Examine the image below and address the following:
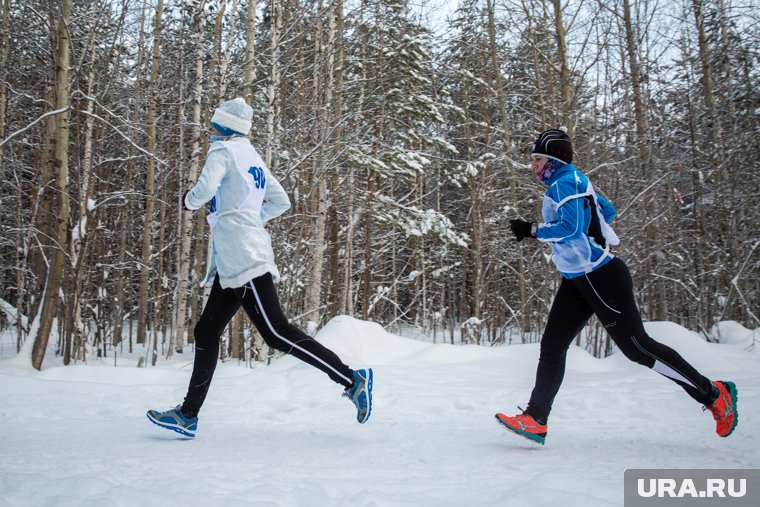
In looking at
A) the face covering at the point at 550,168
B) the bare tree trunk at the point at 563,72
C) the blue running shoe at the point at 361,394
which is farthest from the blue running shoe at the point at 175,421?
the bare tree trunk at the point at 563,72

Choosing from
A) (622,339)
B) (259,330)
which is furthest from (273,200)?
(622,339)

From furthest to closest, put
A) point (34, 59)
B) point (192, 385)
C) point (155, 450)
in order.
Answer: point (34, 59), point (192, 385), point (155, 450)

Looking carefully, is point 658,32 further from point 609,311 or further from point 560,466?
point 560,466

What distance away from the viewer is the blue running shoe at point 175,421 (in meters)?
3.22

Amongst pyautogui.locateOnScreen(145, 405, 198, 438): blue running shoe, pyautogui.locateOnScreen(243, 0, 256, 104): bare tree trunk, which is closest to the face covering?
pyautogui.locateOnScreen(145, 405, 198, 438): blue running shoe

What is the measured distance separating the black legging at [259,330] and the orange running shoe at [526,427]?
936mm

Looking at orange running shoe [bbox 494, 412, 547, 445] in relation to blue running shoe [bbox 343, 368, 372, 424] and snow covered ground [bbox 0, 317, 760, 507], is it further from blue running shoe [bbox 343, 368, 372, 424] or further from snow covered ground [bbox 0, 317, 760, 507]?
blue running shoe [bbox 343, 368, 372, 424]

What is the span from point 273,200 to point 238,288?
0.72m

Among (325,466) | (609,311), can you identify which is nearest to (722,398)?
(609,311)

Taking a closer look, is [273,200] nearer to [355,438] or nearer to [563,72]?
[355,438]

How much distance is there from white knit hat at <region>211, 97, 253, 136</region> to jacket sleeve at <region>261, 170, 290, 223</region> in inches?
13.7

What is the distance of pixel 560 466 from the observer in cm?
264

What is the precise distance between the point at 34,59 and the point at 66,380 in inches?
367

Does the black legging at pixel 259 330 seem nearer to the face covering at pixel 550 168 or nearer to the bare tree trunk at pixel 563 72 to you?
the face covering at pixel 550 168
